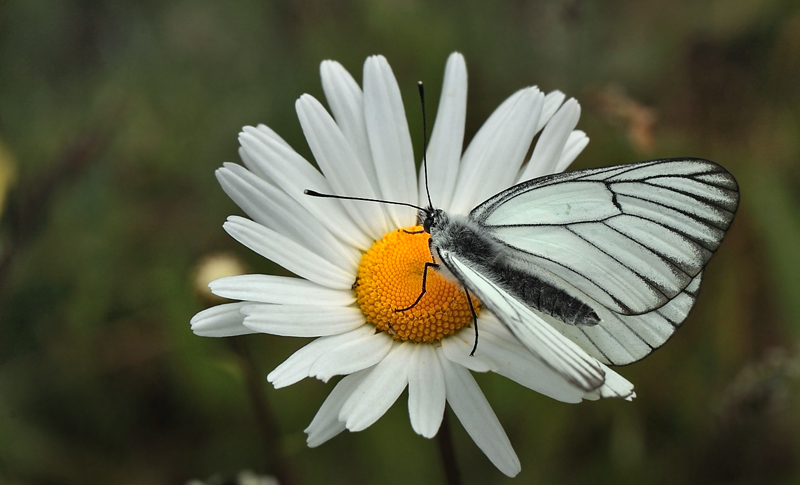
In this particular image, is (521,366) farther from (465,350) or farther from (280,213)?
(280,213)

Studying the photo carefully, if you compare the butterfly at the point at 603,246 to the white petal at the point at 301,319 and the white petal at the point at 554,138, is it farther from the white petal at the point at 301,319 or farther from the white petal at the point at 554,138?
the white petal at the point at 301,319

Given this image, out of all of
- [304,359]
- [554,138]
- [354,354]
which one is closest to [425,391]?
[354,354]

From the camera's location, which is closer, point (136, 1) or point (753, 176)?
point (753, 176)

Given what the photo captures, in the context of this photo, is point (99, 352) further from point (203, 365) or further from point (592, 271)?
point (592, 271)

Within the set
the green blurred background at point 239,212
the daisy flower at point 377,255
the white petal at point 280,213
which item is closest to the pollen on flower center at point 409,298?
the daisy flower at point 377,255

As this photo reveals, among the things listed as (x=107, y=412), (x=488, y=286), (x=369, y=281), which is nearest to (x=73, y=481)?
(x=107, y=412)

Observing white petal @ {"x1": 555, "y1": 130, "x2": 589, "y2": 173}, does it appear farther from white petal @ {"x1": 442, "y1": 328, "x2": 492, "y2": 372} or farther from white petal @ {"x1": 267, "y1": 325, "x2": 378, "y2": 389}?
white petal @ {"x1": 267, "y1": 325, "x2": 378, "y2": 389}

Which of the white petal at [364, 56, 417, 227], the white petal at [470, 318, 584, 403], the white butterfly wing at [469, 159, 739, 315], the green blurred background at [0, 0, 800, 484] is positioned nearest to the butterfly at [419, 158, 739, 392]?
the white butterfly wing at [469, 159, 739, 315]
